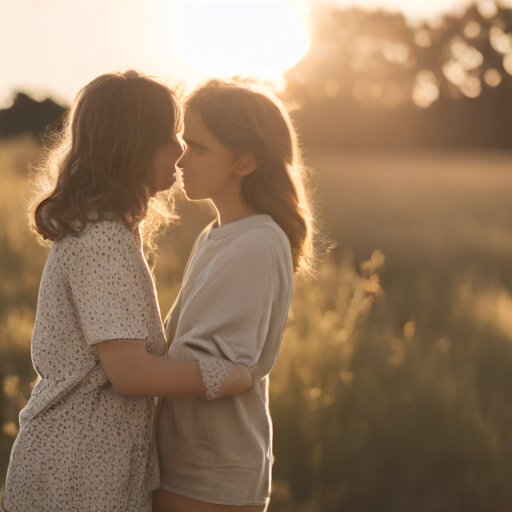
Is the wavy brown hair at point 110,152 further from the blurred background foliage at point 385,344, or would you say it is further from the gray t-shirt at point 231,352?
the blurred background foliage at point 385,344

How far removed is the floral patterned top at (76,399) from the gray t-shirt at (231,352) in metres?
0.15

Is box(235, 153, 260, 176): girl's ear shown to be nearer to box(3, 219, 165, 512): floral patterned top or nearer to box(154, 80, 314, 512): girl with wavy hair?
box(154, 80, 314, 512): girl with wavy hair

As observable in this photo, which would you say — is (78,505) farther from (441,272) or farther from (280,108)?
(441,272)

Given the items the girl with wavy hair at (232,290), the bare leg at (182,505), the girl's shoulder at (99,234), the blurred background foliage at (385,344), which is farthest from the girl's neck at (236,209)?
the bare leg at (182,505)

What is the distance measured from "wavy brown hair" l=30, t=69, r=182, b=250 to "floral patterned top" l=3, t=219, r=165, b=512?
0.06 meters

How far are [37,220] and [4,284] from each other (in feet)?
13.4

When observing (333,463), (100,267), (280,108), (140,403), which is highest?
(280,108)

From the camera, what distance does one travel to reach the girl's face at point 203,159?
1639mm

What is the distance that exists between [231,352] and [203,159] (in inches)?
22.1

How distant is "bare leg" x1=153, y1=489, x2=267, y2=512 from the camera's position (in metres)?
1.55

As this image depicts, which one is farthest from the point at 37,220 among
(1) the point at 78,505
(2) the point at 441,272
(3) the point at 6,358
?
(2) the point at 441,272

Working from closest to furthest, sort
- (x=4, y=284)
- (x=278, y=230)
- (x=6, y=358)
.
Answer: (x=278, y=230), (x=6, y=358), (x=4, y=284)

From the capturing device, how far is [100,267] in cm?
134

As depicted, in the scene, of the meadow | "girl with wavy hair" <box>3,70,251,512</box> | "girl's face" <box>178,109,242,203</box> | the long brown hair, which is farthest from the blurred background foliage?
"girl with wavy hair" <box>3,70,251,512</box>
